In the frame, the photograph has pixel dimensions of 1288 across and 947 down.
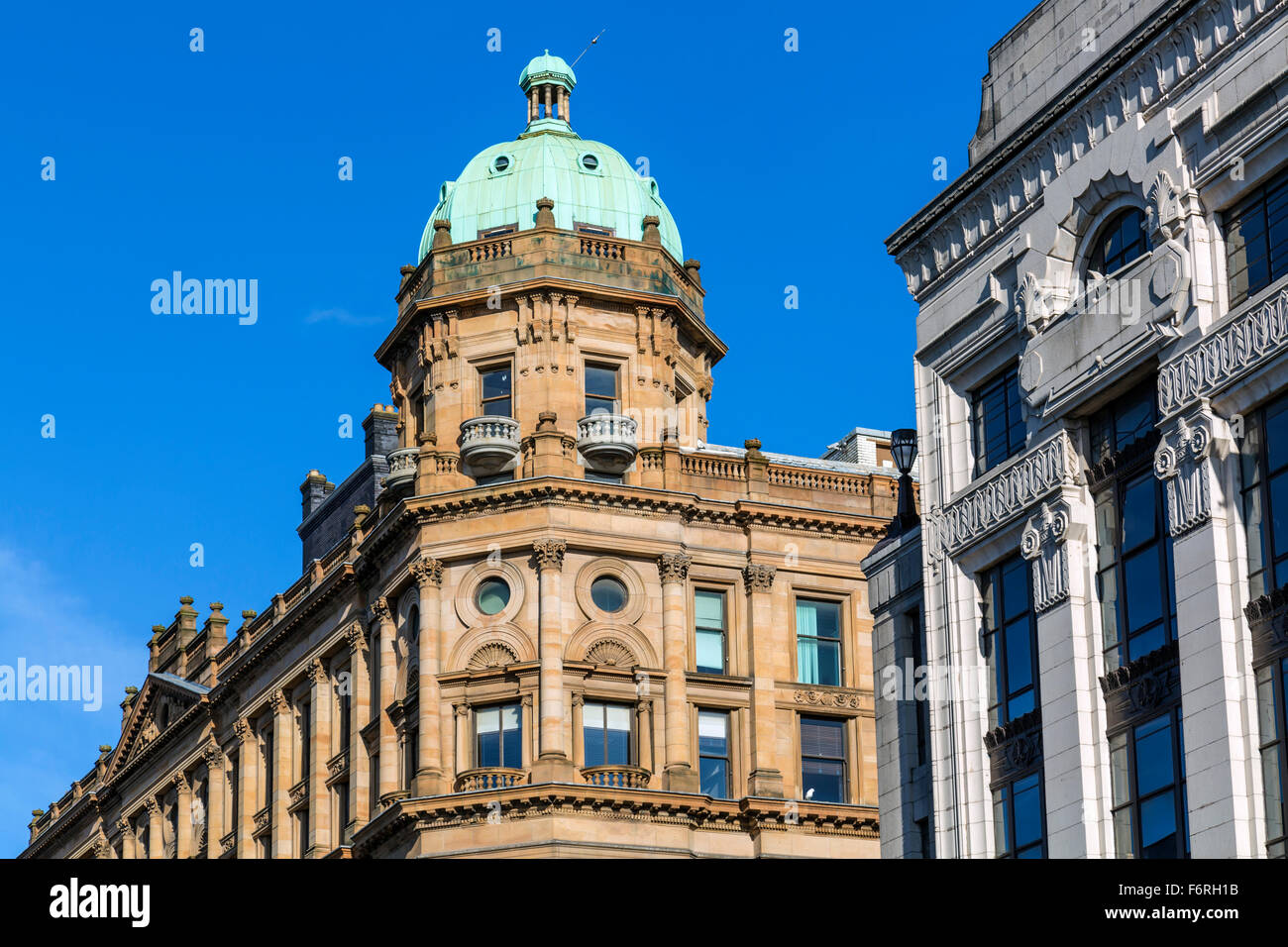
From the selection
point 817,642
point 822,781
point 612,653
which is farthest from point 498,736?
point 817,642

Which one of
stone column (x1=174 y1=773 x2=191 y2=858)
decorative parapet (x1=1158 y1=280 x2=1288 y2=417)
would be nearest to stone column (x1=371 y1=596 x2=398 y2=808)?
stone column (x1=174 y1=773 x2=191 y2=858)

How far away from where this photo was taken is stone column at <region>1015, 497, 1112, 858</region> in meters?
39.5

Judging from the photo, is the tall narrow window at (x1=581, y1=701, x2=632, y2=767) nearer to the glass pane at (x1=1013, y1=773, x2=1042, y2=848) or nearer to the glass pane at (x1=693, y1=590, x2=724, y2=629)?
the glass pane at (x1=693, y1=590, x2=724, y2=629)

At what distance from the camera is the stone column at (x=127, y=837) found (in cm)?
8825

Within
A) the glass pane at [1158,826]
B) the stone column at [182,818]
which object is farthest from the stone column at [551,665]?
the glass pane at [1158,826]

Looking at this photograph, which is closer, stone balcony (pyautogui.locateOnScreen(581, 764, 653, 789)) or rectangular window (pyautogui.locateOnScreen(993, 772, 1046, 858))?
rectangular window (pyautogui.locateOnScreen(993, 772, 1046, 858))

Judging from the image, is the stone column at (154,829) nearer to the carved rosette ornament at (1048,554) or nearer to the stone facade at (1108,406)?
the stone facade at (1108,406)

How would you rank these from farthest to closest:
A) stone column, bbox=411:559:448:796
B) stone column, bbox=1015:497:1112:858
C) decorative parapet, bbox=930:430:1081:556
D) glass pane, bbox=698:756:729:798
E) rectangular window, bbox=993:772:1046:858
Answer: glass pane, bbox=698:756:729:798
stone column, bbox=411:559:448:796
decorative parapet, bbox=930:430:1081:556
rectangular window, bbox=993:772:1046:858
stone column, bbox=1015:497:1112:858

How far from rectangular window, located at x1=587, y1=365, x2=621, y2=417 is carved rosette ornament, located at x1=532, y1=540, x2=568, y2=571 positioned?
15.7 feet

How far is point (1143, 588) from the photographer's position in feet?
130
